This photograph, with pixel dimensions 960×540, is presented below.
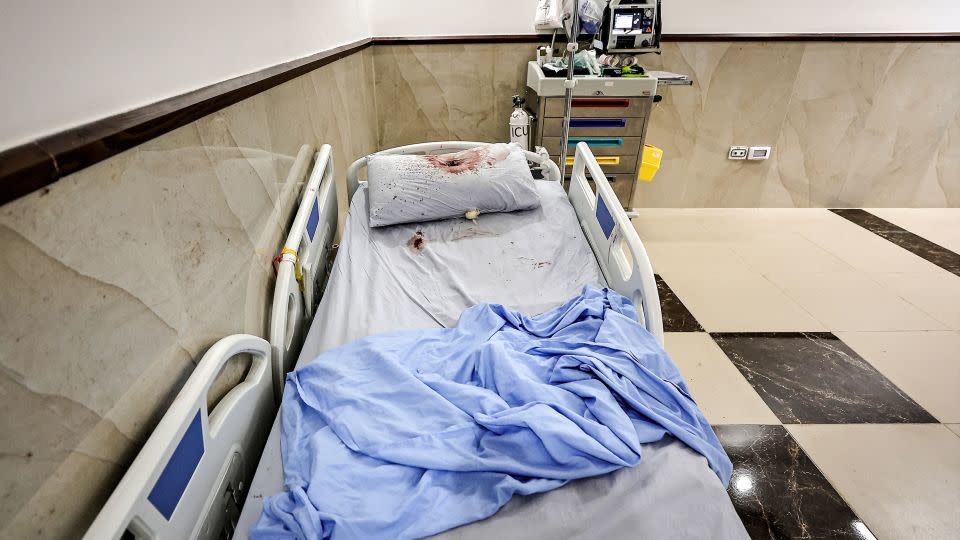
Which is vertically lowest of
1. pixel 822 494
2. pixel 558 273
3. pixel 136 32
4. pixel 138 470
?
pixel 822 494

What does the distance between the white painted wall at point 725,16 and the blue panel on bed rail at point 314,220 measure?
6.43 feet

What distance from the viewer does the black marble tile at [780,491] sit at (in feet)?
4.50

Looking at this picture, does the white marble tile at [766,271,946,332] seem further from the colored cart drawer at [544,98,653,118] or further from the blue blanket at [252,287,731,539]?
the blue blanket at [252,287,731,539]

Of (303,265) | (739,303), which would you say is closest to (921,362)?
(739,303)

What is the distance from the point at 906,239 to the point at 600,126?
2145 millimetres

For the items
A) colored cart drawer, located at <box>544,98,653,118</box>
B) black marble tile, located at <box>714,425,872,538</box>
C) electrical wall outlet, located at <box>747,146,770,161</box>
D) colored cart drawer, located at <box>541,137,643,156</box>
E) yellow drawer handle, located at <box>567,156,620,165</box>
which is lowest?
black marble tile, located at <box>714,425,872,538</box>

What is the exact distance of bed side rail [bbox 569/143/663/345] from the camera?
130 cm

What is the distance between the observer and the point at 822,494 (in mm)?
1465

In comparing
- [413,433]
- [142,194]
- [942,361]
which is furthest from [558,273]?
[942,361]

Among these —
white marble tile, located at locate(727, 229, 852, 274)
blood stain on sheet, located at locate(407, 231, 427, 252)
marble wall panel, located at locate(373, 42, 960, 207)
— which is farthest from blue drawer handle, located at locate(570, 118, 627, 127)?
blood stain on sheet, located at locate(407, 231, 427, 252)

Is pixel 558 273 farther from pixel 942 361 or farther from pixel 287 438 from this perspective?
pixel 942 361

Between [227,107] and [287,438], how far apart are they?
0.70 m

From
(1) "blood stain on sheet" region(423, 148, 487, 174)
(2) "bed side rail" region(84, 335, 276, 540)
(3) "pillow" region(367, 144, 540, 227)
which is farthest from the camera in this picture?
(1) "blood stain on sheet" region(423, 148, 487, 174)

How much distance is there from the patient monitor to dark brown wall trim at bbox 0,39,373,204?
230cm
